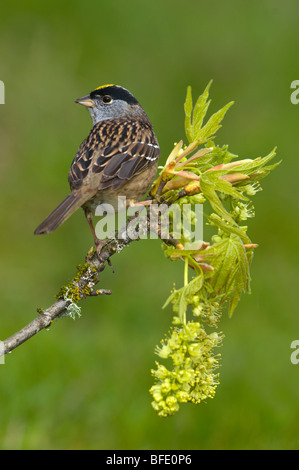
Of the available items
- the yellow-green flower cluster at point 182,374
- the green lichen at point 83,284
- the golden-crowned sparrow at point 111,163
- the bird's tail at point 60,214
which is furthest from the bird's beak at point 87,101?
the yellow-green flower cluster at point 182,374

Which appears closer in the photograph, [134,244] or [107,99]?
[107,99]

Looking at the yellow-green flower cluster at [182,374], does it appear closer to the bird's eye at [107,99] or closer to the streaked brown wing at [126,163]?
the streaked brown wing at [126,163]

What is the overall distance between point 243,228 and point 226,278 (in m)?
0.32

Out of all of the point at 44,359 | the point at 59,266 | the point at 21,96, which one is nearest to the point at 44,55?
the point at 21,96

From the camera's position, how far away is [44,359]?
793cm

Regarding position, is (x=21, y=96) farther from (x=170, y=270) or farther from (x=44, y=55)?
(x=170, y=270)

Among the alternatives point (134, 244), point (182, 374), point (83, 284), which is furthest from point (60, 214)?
point (134, 244)

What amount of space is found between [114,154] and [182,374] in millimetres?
2176

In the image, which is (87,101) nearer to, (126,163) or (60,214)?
(126,163)

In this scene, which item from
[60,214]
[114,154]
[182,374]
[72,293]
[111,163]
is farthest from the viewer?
[114,154]

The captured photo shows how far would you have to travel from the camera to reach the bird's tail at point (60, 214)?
3.72 meters

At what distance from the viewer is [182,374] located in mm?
3088

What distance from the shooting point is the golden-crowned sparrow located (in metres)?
4.59

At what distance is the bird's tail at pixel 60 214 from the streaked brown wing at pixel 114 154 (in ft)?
0.62
